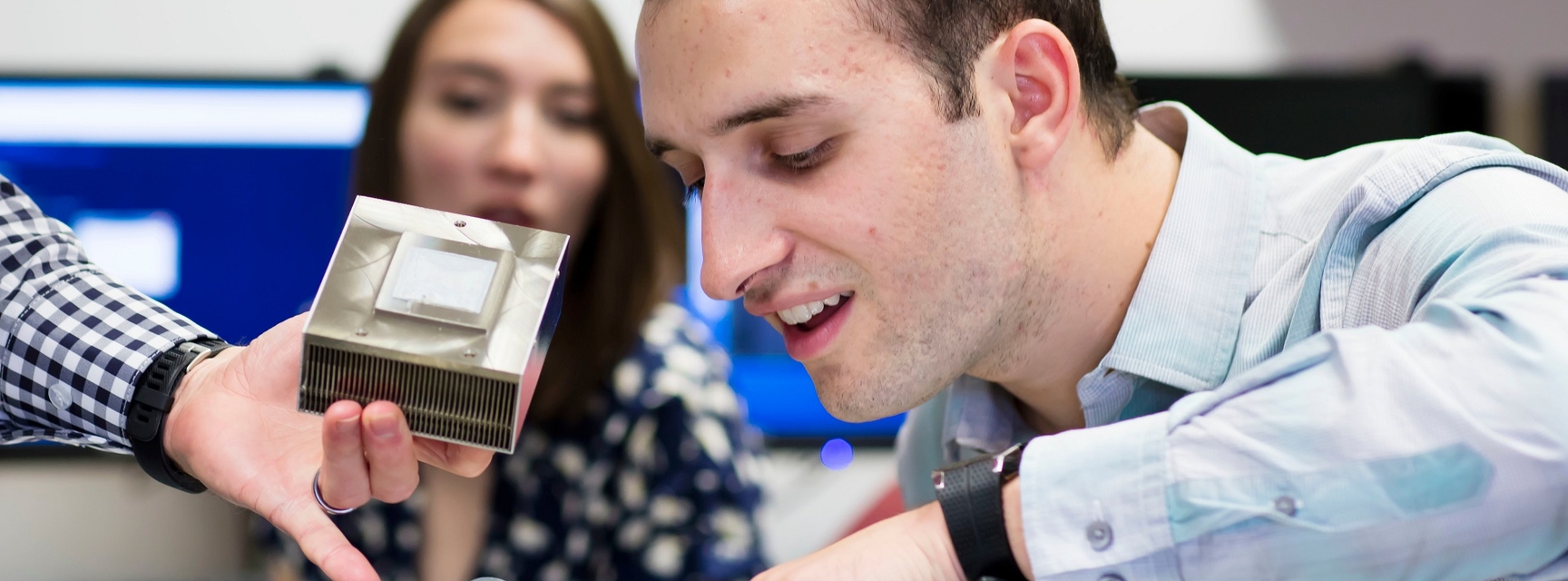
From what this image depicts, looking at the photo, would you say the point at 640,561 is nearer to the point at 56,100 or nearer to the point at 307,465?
the point at 307,465

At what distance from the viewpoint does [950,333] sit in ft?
3.36

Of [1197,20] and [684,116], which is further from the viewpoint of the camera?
[1197,20]

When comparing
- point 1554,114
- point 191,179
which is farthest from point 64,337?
point 1554,114

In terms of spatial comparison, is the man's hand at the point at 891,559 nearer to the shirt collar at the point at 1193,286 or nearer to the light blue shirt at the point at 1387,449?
the light blue shirt at the point at 1387,449

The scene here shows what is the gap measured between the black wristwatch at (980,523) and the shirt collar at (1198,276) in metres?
0.32

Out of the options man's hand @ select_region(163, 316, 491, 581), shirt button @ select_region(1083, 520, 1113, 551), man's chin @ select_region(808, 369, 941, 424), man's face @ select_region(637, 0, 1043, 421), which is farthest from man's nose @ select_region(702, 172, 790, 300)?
shirt button @ select_region(1083, 520, 1113, 551)

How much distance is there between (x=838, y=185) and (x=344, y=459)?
436mm

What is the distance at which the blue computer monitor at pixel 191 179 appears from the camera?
2090 millimetres

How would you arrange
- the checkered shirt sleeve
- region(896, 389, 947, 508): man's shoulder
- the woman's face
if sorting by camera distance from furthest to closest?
the woman's face → region(896, 389, 947, 508): man's shoulder → the checkered shirt sleeve

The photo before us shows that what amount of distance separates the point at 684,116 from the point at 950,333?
30 cm

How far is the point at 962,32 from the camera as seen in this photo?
1.03 m

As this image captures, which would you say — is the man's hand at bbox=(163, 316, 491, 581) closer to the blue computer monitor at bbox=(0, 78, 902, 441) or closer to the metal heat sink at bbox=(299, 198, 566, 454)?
the metal heat sink at bbox=(299, 198, 566, 454)

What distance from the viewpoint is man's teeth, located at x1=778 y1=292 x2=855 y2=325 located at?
40.0 inches

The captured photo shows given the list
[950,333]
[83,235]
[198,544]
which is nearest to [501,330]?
[950,333]
